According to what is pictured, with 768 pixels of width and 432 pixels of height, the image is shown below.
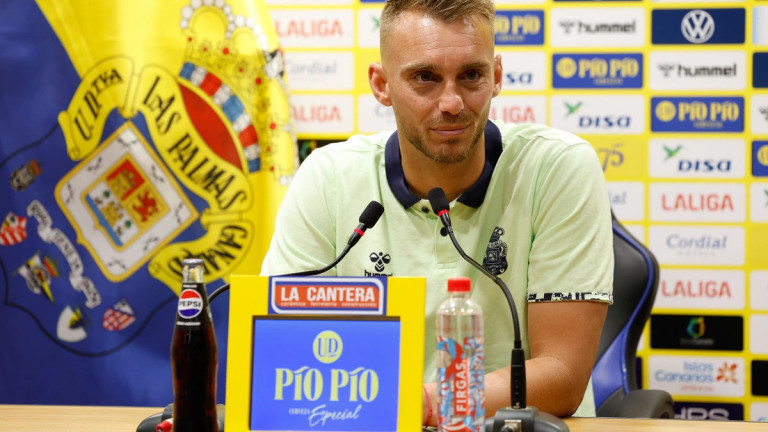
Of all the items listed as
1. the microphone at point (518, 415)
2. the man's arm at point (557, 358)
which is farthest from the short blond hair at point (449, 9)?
the microphone at point (518, 415)

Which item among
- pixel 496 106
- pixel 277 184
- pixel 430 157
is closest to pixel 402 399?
pixel 430 157

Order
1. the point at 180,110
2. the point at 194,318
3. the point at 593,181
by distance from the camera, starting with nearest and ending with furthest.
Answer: the point at 194,318, the point at 593,181, the point at 180,110

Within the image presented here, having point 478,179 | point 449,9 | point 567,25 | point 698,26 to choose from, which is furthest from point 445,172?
point 698,26

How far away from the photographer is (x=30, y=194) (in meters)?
2.73

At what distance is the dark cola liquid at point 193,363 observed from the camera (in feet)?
3.30

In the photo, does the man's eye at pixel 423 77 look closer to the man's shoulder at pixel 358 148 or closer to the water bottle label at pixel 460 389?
the man's shoulder at pixel 358 148

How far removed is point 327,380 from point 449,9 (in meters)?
0.80

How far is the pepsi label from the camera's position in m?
1.00

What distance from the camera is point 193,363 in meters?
1.01

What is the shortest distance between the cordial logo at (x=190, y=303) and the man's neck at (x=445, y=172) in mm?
720

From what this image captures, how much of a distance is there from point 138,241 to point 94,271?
0.17 m

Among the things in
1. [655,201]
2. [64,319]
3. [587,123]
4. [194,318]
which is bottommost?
[64,319]

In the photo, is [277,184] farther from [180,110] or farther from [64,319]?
[64,319]

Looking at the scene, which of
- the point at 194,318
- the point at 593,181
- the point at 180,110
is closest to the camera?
the point at 194,318
